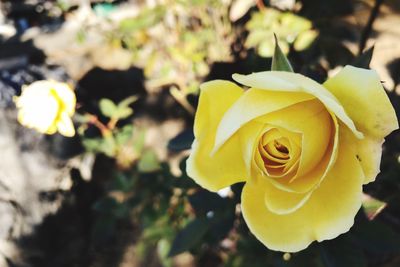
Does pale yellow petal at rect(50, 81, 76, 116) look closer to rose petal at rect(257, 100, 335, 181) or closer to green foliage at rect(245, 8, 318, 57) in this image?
green foliage at rect(245, 8, 318, 57)

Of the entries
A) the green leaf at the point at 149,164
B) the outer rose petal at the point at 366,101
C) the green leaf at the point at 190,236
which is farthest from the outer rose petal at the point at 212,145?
the green leaf at the point at 149,164

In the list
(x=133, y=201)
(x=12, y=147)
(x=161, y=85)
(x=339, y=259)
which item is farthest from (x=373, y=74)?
(x=161, y=85)

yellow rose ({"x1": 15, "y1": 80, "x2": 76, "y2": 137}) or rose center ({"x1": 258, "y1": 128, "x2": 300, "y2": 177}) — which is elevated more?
rose center ({"x1": 258, "y1": 128, "x2": 300, "y2": 177})

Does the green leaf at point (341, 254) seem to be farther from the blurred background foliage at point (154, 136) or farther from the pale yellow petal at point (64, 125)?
the pale yellow petal at point (64, 125)

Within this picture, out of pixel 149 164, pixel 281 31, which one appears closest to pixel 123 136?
pixel 149 164

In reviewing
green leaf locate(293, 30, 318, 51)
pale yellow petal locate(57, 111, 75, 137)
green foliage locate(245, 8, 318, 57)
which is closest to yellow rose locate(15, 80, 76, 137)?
pale yellow petal locate(57, 111, 75, 137)

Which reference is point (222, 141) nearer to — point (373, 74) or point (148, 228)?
point (373, 74)

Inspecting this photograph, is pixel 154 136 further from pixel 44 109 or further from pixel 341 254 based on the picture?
pixel 341 254
